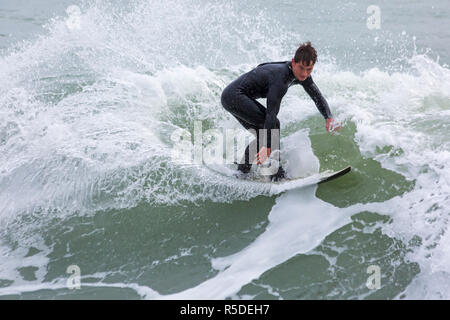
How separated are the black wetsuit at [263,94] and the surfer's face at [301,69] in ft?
0.37

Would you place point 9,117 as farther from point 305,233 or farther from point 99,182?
point 305,233

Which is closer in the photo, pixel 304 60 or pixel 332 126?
pixel 304 60

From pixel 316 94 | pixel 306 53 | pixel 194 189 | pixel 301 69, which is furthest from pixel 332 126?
pixel 194 189

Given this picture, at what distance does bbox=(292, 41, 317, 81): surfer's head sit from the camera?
4.39 meters

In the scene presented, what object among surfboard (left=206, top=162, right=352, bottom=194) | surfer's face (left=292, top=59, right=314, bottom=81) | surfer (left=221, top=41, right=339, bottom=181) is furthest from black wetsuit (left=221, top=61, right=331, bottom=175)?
surfboard (left=206, top=162, right=352, bottom=194)

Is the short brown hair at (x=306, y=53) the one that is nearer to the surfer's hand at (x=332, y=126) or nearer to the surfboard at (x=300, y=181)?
the surfer's hand at (x=332, y=126)

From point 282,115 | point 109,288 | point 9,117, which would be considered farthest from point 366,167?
point 9,117

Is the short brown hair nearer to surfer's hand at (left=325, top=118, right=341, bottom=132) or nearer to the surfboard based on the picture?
surfer's hand at (left=325, top=118, right=341, bottom=132)

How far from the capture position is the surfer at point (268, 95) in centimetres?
450

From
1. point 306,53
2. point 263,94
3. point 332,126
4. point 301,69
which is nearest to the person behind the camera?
point 306,53

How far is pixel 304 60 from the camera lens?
14.5ft

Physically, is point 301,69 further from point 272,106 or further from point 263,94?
point 263,94

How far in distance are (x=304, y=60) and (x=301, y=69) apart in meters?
0.11

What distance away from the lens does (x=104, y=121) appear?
5973mm
